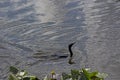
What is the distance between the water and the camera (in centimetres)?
565

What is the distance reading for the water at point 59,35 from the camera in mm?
5648

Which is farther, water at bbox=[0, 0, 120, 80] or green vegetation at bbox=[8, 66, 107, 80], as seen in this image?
water at bbox=[0, 0, 120, 80]

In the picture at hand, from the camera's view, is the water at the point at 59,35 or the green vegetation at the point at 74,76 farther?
the water at the point at 59,35

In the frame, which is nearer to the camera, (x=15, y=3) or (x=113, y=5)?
(x=113, y=5)

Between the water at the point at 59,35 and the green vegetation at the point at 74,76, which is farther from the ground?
the green vegetation at the point at 74,76

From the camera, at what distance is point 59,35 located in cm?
723

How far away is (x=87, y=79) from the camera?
2.30m

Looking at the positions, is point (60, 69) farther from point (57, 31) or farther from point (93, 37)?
point (57, 31)

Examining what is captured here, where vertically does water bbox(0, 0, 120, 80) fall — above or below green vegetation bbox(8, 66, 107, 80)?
below

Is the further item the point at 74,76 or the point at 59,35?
the point at 59,35

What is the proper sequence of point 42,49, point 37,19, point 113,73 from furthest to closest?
1. point 37,19
2. point 42,49
3. point 113,73

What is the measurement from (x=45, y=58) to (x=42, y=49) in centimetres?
46

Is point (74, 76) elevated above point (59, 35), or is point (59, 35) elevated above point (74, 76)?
point (74, 76)

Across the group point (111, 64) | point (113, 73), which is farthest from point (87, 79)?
point (111, 64)
